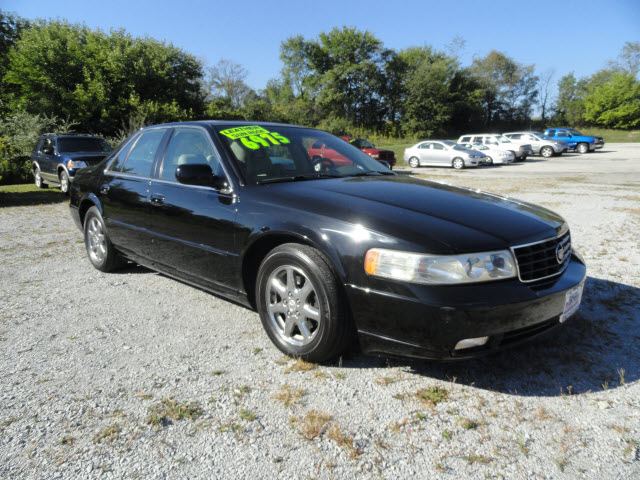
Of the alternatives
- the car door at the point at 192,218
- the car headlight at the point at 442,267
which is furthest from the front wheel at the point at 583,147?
the car headlight at the point at 442,267

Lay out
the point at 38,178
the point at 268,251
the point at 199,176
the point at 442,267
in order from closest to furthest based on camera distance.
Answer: the point at 442,267
the point at 268,251
the point at 199,176
the point at 38,178

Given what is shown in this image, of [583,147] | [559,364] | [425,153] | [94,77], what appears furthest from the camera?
[583,147]

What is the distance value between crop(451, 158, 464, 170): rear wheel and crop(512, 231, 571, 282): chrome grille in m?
21.0

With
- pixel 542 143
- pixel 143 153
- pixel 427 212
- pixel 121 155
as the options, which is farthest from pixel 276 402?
pixel 542 143

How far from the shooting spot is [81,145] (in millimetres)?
12133

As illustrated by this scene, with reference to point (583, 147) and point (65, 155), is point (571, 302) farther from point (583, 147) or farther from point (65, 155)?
point (583, 147)

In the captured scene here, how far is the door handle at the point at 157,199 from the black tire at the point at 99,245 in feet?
3.73

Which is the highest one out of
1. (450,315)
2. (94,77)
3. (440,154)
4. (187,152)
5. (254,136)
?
(94,77)

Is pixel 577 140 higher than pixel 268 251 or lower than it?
lower

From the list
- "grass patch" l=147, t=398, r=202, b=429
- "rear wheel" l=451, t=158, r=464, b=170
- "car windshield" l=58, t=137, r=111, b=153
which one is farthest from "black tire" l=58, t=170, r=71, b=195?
"rear wheel" l=451, t=158, r=464, b=170

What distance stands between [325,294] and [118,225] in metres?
2.70

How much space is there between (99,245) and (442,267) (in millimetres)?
3940

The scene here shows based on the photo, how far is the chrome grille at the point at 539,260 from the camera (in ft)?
7.60

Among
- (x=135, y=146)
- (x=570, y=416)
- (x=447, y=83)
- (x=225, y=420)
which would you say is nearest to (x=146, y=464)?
(x=225, y=420)
